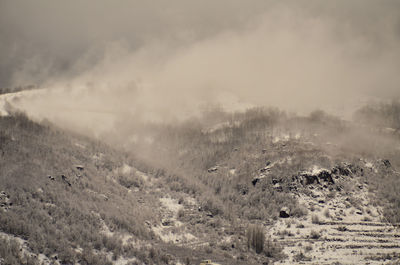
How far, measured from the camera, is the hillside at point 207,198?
96.6 m

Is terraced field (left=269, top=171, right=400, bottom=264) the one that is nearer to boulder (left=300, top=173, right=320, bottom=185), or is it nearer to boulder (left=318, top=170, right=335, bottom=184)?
boulder (left=300, top=173, right=320, bottom=185)

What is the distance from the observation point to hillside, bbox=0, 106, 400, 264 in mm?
96562

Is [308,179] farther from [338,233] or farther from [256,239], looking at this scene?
[256,239]

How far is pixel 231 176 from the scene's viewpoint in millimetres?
168250

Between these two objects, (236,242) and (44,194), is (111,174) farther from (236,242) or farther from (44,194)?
(236,242)

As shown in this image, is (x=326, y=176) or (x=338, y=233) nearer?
(x=338, y=233)

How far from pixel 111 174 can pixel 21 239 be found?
239 feet

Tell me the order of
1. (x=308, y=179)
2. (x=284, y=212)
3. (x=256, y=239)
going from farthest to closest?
1. (x=308, y=179)
2. (x=284, y=212)
3. (x=256, y=239)

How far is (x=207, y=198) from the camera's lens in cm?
14600

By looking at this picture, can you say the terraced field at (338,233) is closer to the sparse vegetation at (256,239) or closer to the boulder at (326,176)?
the boulder at (326,176)

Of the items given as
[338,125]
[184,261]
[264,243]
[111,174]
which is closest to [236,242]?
[264,243]

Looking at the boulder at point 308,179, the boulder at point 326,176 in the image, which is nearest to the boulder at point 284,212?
the boulder at point 308,179

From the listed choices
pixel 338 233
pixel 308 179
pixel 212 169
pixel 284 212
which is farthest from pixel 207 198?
pixel 338 233

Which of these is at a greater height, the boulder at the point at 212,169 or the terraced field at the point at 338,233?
the boulder at the point at 212,169
